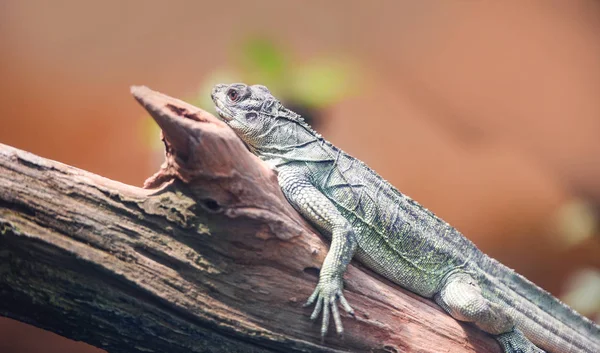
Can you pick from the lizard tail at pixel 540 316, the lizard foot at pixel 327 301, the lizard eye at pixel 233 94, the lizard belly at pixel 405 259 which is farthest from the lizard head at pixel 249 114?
the lizard tail at pixel 540 316

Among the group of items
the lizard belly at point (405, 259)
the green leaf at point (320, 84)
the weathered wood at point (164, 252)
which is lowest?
the weathered wood at point (164, 252)

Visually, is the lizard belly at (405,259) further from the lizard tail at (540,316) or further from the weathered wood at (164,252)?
the weathered wood at (164,252)

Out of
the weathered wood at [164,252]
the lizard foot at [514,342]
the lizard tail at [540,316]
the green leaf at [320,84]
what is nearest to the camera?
the weathered wood at [164,252]

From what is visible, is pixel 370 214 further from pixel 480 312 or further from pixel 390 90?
pixel 390 90

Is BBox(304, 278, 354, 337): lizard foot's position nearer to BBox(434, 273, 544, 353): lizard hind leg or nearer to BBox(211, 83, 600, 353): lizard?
BBox(211, 83, 600, 353): lizard

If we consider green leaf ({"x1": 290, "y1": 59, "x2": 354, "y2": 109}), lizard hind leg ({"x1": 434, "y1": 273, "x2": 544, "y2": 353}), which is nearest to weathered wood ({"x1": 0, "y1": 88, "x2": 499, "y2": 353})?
lizard hind leg ({"x1": 434, "y1": 273, "x2": 544, "y2": 353})

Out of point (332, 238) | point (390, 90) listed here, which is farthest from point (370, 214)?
point (390, 90)

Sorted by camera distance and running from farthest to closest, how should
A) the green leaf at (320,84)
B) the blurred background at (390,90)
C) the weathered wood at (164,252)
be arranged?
the green leaf at (320,84), the blurred background at (390,90), the weathered wood at (164,252)
